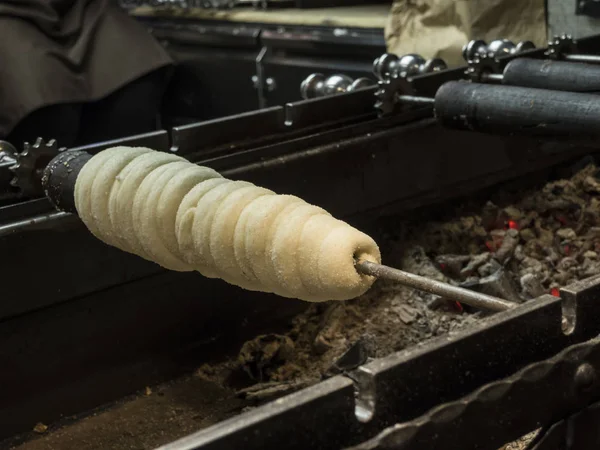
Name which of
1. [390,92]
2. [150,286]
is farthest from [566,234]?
[150,286]

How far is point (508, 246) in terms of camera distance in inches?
76.0

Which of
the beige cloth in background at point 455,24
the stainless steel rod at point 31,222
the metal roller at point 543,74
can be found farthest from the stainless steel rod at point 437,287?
the beige cloth in background at point 455,24

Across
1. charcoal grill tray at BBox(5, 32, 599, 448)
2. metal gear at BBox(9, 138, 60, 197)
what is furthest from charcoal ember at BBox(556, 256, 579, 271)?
metal gear at BBox(9, 138, 60, 197)

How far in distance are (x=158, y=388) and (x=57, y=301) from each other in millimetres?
290

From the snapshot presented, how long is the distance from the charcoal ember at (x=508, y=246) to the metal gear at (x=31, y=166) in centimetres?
95

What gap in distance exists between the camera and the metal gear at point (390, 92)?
188 centimetres

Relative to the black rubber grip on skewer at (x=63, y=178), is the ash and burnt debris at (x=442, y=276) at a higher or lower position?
lower

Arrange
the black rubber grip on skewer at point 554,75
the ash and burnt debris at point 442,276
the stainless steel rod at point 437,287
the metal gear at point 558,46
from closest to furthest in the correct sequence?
the stainless steel rod at point 437,287 < the black rubber grip on skewer at point 554,75 < the ash and burnt debris at point 442,276 < the metal gear at point 558,46

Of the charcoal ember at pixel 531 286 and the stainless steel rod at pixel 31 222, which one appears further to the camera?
the charcoal ember at pixel 531 286

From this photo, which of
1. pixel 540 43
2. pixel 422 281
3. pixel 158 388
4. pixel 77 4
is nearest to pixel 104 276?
pixel 158 388

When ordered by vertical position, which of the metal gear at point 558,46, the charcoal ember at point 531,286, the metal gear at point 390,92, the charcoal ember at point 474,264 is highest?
the metal gear at point 558,46

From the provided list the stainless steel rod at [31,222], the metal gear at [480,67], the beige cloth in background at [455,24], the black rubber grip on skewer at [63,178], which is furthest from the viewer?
the beige cloth in background at [455,24]

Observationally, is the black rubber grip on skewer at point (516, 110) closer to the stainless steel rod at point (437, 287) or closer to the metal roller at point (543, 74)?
the metal roller at point (543, 74)

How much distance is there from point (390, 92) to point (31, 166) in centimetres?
78
